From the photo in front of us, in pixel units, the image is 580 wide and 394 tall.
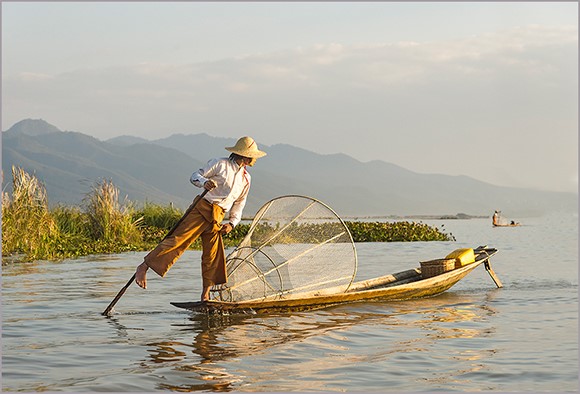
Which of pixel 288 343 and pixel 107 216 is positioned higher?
pixel 107 216

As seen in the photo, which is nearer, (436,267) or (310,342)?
(310,342)

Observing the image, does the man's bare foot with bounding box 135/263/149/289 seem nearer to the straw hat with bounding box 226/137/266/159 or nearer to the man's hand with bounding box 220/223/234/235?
the man's hand with bounding box 220/223/234/235

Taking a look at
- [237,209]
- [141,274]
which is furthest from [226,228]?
[141,274]

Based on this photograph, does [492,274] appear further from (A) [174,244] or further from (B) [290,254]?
(A) [174,244]

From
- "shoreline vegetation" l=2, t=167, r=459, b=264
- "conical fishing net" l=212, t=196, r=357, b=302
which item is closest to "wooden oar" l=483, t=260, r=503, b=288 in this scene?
"conical fishing net" l=212, t=196, r=357, b=302

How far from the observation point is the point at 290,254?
9227 mm

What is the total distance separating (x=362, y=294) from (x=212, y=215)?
Result: 7.37 ft

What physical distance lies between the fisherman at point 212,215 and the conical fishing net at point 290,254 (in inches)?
12.0

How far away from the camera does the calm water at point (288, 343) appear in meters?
6.12

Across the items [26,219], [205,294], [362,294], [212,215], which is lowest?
[362,294]

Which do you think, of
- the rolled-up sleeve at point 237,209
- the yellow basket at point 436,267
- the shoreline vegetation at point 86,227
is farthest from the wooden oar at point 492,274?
the shoreline vegetation at point 86,227

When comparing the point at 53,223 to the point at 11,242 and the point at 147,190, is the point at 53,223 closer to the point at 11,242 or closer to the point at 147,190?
the point at 11,242

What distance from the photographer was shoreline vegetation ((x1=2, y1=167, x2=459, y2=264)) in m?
15.7

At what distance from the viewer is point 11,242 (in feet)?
52.2
